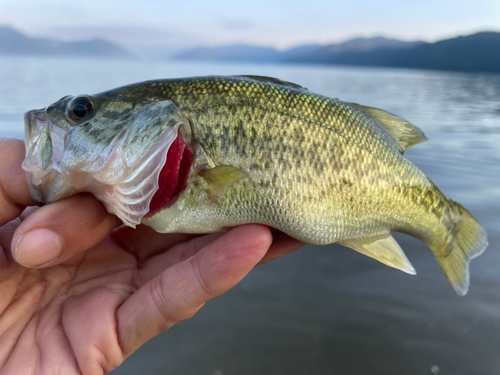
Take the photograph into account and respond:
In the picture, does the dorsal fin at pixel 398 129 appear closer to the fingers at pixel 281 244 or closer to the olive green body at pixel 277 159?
the olive green body at pixel 277 159

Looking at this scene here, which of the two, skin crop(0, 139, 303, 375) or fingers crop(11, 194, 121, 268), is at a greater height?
fingers crop(11, 194, 121, 268)

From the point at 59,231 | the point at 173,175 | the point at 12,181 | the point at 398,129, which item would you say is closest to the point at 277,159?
the point at 173,175

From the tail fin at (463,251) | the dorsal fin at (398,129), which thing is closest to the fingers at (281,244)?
the dorsal fin at (398,129)

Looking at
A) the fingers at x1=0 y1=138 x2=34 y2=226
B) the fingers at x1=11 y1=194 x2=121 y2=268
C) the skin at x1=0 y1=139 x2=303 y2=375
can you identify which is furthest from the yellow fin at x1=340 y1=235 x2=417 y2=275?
the fingers at x1=0 y1=138 x2=34 y2=226

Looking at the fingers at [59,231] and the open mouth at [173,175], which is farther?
the open mouth at [173,175]

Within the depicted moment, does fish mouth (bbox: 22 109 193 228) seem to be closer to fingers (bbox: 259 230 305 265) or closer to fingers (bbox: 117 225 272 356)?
fingers (bbox: 117 225 272 356)

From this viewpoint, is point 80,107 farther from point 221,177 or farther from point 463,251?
point 463,251

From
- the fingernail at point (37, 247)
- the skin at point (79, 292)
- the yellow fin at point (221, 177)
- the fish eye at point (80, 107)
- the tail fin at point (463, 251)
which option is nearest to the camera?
the fingernail at point (37, 247)

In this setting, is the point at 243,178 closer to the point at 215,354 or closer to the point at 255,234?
the point at 255,234
